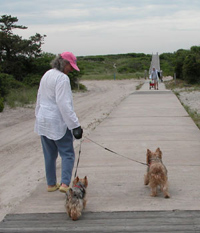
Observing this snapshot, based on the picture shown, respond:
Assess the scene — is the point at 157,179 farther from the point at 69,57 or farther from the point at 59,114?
the point at 69,57

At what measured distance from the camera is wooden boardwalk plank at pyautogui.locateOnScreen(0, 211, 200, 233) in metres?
4.31

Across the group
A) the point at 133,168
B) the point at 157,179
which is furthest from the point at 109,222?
the point at 133,168

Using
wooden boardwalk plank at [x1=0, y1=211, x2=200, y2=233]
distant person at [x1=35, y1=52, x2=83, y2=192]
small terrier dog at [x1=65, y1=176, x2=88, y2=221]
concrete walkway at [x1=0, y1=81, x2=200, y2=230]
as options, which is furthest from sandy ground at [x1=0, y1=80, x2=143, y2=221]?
small terrier dog at [x1=65, y1=176, x2=88, y2=221]

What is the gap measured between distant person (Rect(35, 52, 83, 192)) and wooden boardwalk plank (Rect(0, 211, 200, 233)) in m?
0.78

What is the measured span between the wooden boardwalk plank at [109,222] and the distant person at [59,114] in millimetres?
784

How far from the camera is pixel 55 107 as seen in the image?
5.27 meters

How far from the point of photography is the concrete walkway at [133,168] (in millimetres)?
5102

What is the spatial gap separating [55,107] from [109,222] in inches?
65.9

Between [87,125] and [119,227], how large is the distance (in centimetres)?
864

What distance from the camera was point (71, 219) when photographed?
4.63 m

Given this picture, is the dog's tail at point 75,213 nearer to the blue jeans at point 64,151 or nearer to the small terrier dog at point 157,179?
the blue jeans at point 64,151

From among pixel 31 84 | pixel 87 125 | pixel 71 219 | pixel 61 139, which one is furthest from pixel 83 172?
pixel 31 84

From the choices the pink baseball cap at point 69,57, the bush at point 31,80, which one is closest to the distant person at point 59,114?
the pink baseball cap at point 69,57

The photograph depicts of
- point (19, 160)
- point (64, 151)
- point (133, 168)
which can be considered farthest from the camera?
point (19, 160)
